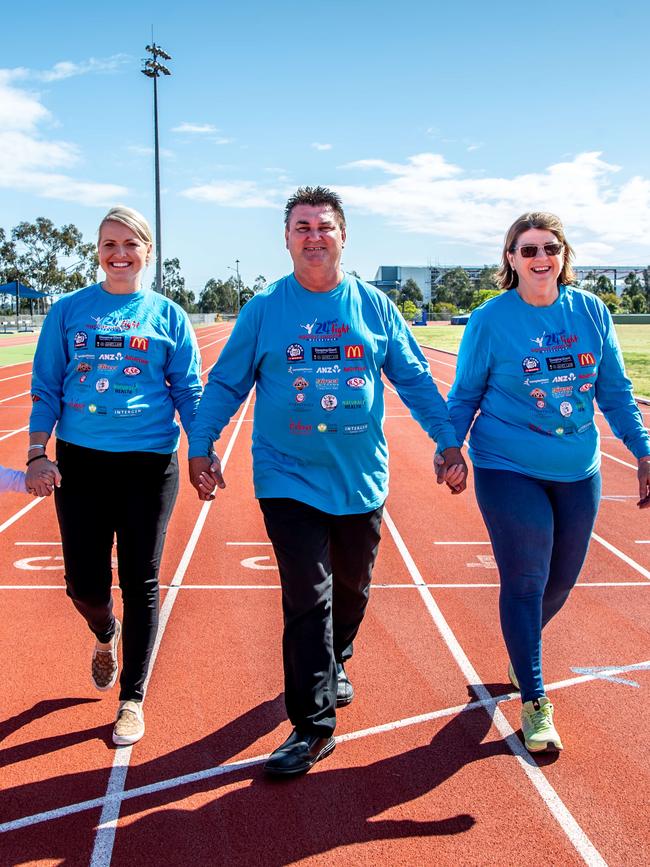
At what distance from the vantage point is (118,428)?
3.41 metres

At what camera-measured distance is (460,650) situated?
4.35 meters

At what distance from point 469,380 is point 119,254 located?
1594 mm

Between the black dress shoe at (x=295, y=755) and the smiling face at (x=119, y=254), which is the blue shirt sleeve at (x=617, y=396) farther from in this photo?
the smiling face at (x=119, y=254)

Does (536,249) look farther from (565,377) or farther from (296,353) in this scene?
(296,353)

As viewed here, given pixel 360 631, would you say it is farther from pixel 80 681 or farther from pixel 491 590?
pixel 80 681

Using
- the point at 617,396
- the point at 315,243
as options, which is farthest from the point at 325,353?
the point at 617,396

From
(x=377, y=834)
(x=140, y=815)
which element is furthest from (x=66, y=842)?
(x=377, y=834)

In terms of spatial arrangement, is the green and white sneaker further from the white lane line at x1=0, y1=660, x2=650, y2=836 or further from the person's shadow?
the white lane line at x1=0, y1=660, x2=650, y2=836

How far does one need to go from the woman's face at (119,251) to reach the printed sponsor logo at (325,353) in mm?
907

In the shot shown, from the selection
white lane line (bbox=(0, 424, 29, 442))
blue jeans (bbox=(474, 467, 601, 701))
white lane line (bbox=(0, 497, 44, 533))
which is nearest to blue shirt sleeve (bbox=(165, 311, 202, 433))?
blue jeans (bbox=(474, 467, 601, 701))

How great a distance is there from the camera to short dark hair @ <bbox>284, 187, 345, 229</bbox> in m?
3.39

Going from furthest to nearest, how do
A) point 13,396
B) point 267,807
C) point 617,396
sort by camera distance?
1. point 13,396
2. point 617,396
3. point 267,807

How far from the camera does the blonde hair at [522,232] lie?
3.56 meters

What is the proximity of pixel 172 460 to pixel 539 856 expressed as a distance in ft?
6.78
